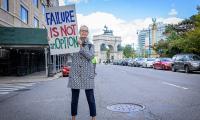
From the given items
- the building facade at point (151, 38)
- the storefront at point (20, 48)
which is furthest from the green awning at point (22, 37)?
the building facade at point (151, 38)

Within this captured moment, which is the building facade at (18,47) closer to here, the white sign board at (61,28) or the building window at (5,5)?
the building window at (5,5)

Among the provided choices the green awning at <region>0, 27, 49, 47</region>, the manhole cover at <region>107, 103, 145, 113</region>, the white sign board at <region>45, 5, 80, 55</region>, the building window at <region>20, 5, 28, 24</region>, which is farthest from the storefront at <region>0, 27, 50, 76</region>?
the white sign board at <region>45, 5, 80, 55</region>

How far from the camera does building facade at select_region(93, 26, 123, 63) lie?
129 meters

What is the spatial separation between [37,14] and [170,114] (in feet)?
120

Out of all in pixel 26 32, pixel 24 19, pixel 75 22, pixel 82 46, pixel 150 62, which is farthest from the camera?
pixel 150 62

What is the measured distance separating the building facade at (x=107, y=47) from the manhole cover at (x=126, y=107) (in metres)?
116

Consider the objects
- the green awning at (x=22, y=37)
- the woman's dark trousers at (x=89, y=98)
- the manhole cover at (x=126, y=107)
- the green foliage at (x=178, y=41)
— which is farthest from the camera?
the green foliage at (x=178, y=41)

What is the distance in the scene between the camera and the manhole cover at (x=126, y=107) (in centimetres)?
809

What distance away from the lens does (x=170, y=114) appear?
24.2 ft

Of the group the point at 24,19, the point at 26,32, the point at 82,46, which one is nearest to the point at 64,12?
the point at 82,46

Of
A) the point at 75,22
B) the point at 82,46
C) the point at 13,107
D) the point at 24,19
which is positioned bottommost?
the point at 13,107

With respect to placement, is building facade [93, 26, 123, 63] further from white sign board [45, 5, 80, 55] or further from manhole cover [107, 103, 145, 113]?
white sign board [45, 5, 80, 55]

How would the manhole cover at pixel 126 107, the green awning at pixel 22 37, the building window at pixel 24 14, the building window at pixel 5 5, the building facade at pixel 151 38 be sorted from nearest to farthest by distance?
the manhole cover at pixel 126 107
the green awning at pixel 22 37
the building window at pixel 5 5
the building window at pixel 24 14
the building facade at pixel 151 38

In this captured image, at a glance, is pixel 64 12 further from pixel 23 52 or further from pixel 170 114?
pixel 23 52
